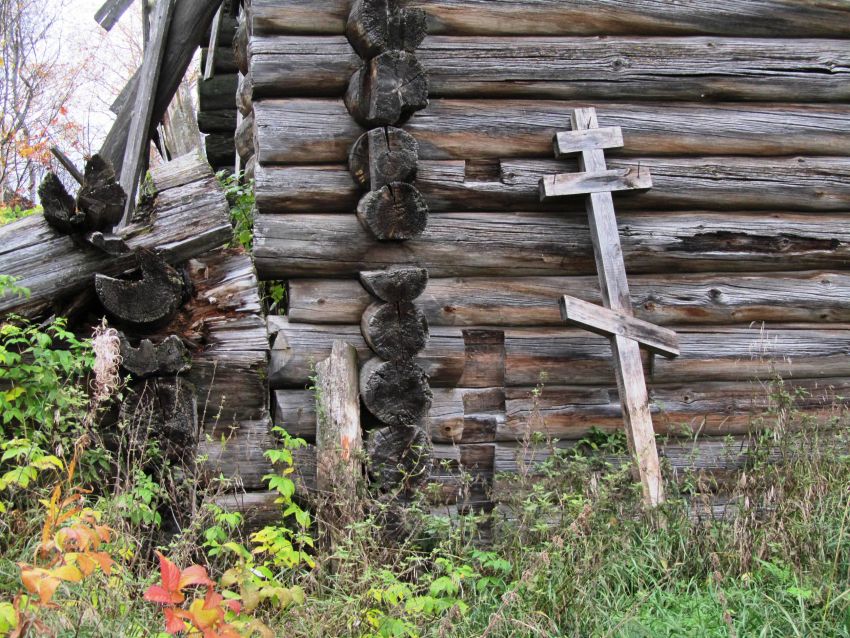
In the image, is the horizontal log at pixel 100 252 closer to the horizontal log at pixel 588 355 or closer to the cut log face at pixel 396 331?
the horizontal log at pixel 588 355

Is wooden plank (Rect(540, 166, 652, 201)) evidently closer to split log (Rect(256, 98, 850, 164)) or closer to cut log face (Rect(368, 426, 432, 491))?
split log (Rect(256, 98, 850, 164))

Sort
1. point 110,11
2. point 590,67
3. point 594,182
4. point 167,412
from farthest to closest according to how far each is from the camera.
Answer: point 110,11 → point 590,67 → point 594,182 → point 167,412

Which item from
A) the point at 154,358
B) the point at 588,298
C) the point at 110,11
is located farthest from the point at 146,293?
the point at 110,11

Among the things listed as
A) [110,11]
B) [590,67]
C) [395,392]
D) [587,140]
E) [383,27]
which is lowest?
[395,392]

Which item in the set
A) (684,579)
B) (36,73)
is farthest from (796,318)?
(36,73)

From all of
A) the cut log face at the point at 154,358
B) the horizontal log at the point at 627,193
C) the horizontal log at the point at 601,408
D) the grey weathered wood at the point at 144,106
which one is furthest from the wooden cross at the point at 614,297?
the grey weathered wood at the point at 144,106

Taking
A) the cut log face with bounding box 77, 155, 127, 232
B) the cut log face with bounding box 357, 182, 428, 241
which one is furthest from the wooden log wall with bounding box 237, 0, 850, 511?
the cut log face with bounding box 77, 155, 127, 232

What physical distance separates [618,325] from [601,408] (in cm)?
67

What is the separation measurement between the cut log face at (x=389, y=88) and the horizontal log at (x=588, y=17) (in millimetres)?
459

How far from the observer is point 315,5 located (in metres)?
4.97

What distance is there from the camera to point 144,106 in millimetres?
5969

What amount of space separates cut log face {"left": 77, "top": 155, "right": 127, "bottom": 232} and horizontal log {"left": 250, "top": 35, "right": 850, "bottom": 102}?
115cm

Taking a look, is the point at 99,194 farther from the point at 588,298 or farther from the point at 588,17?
the point at 588,17

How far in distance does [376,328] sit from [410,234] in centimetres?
57
